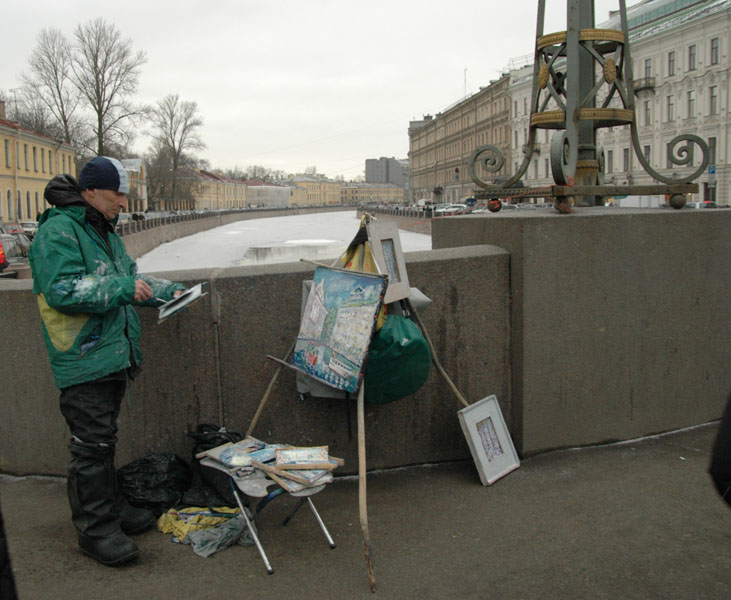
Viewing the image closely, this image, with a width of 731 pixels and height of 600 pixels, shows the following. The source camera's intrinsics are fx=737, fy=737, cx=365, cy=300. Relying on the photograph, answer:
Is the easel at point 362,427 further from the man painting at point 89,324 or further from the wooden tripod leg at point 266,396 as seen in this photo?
the man painting at point 89,324

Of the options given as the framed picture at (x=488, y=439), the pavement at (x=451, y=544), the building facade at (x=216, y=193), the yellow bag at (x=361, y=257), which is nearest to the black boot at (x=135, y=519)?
the pavement at (x=451, y=544)

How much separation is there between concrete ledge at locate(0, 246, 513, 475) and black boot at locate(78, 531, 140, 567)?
0.84 metres

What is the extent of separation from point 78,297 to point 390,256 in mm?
1441

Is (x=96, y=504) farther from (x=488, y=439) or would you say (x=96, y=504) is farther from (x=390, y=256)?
(x=488, y=439)

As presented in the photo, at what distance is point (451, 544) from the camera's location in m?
3.19

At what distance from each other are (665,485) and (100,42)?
67.3 meters

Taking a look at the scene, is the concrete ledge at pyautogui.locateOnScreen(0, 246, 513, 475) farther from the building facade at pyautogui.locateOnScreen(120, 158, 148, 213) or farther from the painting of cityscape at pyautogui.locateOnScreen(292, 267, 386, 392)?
the building facade at pyautogui.locateOnScreen(120, 158, 148, 213)

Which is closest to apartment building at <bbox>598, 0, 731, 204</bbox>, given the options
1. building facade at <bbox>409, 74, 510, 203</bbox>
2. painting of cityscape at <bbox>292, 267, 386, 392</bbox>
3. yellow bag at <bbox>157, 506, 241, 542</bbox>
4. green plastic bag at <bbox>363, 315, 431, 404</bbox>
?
building facade at <bbox>409, 74, 510, 203</bbox>

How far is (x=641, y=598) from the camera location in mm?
2746

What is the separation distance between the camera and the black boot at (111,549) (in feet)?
9.79

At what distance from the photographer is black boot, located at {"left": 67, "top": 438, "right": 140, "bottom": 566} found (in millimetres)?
2947

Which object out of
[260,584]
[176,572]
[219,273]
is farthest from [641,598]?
[219,273]

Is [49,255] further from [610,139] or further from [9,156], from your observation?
[9,156]

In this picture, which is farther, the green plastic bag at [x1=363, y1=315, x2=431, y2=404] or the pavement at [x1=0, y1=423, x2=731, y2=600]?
the green plastic bag at [x1=363, y1=315, x2=431, y2=404]
